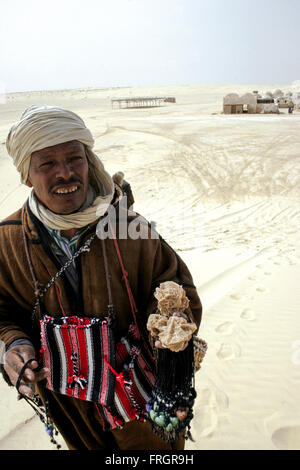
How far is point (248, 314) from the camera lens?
3684 millimetres

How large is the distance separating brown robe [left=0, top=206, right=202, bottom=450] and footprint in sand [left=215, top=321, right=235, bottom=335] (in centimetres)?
191

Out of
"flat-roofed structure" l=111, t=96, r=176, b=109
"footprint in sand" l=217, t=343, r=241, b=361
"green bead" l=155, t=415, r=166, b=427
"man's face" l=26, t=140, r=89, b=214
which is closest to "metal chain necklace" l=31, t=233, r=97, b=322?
"man's face" l=26, t=140, r=89, b=214

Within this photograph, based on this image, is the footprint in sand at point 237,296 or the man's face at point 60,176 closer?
the man's face at point 60,176

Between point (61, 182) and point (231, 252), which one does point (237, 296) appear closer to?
point (231, 252)

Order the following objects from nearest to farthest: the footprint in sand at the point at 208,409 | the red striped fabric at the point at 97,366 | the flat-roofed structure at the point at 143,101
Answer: the red striped fabric at the point at 97,366 → the footprint in sand at the point at 208,409 → the flat-roofed structure at the point at 143,101

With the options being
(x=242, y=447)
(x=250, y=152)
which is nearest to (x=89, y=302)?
(x=242, y=447)

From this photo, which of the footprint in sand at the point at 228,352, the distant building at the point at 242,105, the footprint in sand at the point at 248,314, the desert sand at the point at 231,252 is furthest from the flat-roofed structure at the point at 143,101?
the footprint in sand at the point at 228,352

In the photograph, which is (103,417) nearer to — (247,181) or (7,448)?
(7,448)

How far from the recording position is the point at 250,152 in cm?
1129

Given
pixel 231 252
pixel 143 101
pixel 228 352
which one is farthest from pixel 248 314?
pixel 143 101

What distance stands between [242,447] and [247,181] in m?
8.18

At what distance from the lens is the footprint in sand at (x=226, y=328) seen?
3.39 metres

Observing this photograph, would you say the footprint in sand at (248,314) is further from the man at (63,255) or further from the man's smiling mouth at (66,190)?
the man's smiling mouth at (66,190)

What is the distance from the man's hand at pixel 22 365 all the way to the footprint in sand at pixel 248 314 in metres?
2.74
